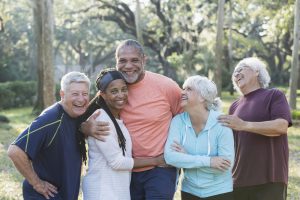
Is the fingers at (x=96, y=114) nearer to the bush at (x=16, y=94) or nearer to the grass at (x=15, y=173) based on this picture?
the grass at (x=15, y=173)

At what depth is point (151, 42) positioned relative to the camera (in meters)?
35.3

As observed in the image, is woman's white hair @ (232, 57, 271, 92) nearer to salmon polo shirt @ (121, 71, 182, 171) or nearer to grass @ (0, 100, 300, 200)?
salmon polo shirt @ (121, 71, 182, 171)

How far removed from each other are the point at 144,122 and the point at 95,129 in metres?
0.49

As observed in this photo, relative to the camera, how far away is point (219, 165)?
3.65m

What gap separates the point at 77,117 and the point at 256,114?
159 centimetres

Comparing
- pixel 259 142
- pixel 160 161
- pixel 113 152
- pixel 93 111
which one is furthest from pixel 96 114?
pixel 259 142

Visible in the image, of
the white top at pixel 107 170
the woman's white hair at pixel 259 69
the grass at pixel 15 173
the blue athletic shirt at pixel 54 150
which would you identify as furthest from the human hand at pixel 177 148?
the grass at pixel 15 173

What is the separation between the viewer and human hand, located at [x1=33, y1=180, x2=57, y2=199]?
3514 mm

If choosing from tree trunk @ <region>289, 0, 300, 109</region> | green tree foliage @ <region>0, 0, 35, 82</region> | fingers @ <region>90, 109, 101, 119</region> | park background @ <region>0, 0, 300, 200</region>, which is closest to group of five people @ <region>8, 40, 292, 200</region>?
fingers @ <region>90, 109, 101, 119</region>

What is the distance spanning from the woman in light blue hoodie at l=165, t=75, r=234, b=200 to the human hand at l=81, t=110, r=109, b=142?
55 centimetres

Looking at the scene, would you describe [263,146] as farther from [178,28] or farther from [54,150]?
[178,28]

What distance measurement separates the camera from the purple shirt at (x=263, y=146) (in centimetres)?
412

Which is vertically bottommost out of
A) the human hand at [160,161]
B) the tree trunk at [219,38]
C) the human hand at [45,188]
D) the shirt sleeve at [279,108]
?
the human hand at [45,188]

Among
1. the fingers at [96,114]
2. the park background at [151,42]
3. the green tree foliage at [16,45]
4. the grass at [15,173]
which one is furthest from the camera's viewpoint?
the green tree foliage at [16,45]
